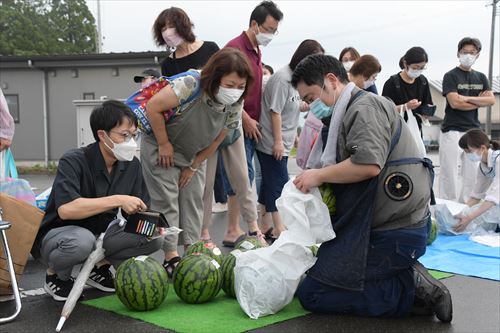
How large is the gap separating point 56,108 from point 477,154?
→ 16.5 m

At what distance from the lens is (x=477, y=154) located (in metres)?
6.75

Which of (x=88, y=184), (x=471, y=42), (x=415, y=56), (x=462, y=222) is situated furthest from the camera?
(x=471, y=42)

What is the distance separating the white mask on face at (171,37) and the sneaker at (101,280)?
6.69 feet

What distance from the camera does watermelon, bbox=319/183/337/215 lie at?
3.55m

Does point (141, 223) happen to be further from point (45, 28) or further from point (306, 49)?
point (45, 28)

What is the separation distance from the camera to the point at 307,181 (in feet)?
11.4

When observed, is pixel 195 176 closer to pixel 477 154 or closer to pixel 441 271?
pixel 441 271

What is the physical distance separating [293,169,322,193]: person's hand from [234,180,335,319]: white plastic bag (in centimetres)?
4

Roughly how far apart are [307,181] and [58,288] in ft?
5.89

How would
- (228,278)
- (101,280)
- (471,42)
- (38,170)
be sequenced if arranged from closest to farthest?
(228,278)
(101,280)
(471,42)
(38,170)

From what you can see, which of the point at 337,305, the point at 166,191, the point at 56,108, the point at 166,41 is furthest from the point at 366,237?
the point at 56,108

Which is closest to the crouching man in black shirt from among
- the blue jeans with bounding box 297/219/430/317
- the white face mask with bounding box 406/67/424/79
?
the blue jeans with bounding box 297/219/430/317

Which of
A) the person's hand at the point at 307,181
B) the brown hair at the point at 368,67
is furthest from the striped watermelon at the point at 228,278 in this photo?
the brown hair at the point at 368,67

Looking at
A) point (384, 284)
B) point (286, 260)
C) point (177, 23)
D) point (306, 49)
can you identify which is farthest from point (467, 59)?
point (286, 260)
